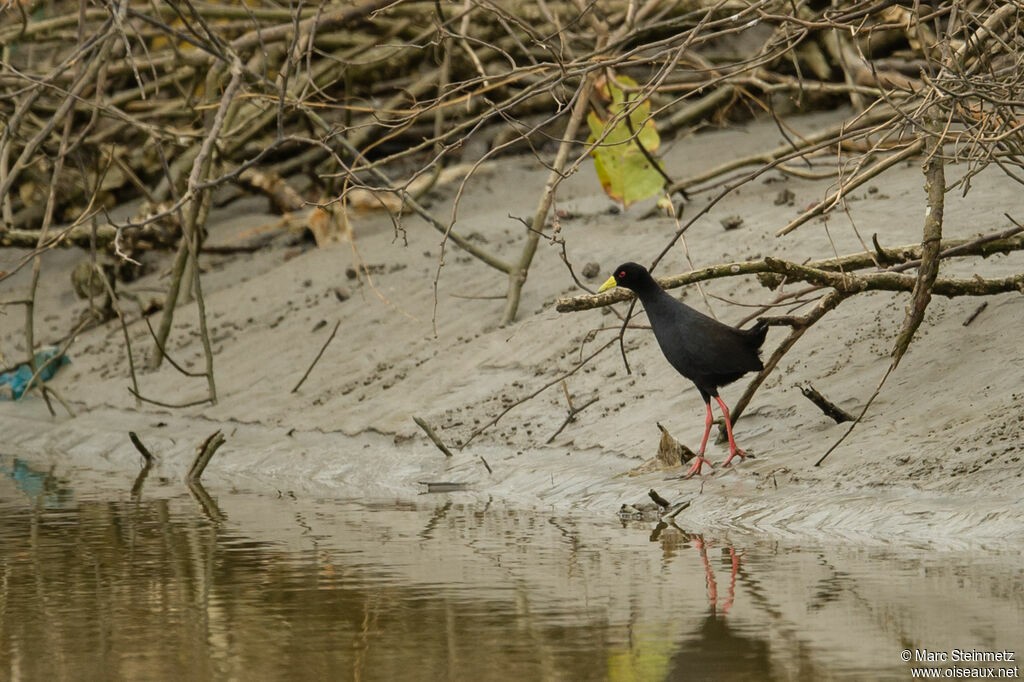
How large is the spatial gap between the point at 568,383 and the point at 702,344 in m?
1.94

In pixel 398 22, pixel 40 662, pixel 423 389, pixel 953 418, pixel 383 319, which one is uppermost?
pixel 398 22

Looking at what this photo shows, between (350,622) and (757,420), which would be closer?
(350,622)

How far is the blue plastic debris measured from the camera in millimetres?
11312

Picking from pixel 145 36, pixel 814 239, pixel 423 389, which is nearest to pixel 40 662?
pixel 423 389

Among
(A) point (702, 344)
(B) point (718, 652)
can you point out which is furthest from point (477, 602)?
(A) point (702, 344)

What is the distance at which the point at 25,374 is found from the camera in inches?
448

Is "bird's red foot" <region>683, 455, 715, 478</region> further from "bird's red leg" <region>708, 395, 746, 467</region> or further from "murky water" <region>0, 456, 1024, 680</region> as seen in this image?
"murky water" <region>0, 456, 1024, 680</region>

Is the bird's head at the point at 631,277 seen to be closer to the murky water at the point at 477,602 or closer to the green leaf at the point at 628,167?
the murky water at the point at 477,602

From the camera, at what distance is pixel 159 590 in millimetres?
5293

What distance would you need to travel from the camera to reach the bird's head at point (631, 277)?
7078 mm

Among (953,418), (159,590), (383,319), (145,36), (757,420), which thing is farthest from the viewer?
(145,36)

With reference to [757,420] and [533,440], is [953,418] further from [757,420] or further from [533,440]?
[533,440]

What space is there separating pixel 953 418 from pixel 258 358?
5.83m

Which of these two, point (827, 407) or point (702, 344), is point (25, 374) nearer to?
point (702, 344)
